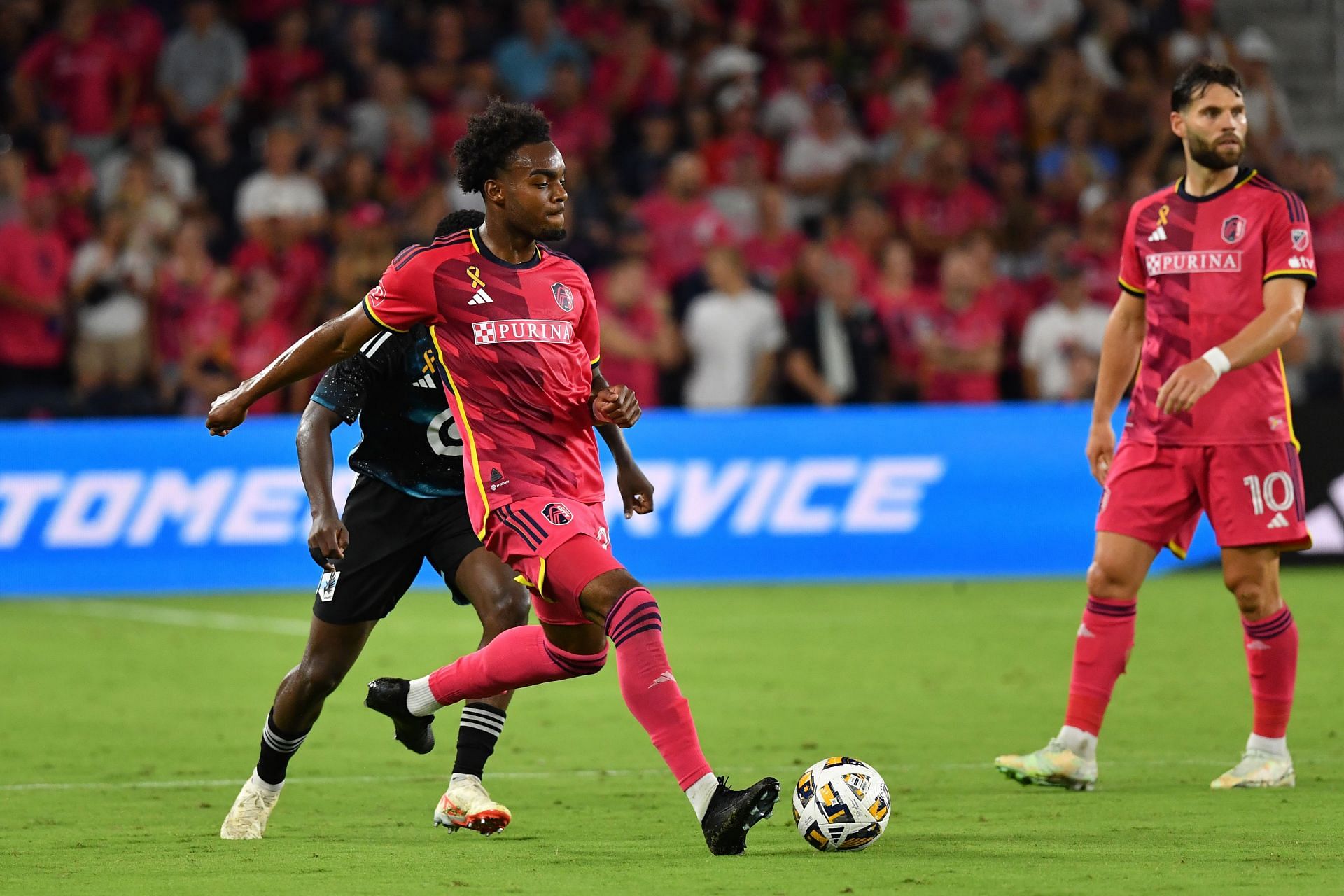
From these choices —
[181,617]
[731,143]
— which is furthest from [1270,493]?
[731,143]

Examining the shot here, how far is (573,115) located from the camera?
17.7 m

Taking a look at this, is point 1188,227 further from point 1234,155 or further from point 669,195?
point 669,195

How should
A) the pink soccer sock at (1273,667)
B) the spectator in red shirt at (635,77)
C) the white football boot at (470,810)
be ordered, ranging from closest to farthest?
the white football boot at (470,810) → the pink soccer sock at (1273,667) → the spectator in red shirt at (635,77)

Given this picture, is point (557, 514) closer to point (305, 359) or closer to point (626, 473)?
point (626, 473)

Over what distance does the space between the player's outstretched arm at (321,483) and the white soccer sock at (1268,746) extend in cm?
330

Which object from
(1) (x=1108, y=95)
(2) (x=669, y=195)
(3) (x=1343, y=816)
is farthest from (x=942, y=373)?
(3) (x=1343, y=816)

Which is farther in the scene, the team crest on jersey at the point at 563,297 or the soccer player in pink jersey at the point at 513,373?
the team crest on jersey at the point at 563,297

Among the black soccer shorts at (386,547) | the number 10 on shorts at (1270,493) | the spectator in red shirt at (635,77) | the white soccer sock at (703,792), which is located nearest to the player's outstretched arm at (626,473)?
the black soccer shorts at (386,547)

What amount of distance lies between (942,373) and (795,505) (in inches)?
82.2

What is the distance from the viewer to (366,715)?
9.28 meters

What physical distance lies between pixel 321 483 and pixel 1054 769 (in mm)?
2762

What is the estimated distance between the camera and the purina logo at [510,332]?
5.97 metres

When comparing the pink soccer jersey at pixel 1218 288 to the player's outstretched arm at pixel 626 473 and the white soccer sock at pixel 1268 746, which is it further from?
the player's outstretched arm at pixel 626 473

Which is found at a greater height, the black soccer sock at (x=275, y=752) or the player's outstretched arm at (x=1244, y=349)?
the player's outstretched arm at (x=1244, y=349)
